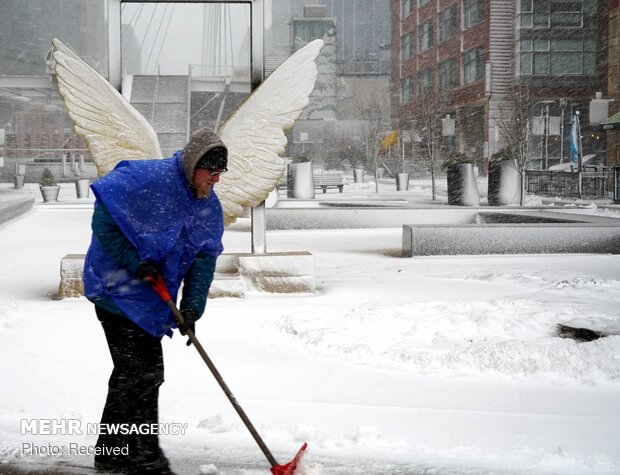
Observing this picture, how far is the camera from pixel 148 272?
3.46m

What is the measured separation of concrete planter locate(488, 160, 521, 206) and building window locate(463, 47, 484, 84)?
19.3 meters

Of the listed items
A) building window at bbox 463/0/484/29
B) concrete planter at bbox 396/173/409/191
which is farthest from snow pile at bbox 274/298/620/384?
building window at bbox 463/0/484/29

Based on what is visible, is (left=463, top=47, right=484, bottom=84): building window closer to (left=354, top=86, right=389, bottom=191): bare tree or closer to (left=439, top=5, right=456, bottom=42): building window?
(left=439, top=5, right=456, bottom=42): building window

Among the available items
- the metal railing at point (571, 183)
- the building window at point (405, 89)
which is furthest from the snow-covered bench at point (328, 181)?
the building window at point (405, 89)

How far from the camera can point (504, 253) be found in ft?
40.5

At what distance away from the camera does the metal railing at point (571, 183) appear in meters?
29.5

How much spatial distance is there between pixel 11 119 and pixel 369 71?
3319 centimetres

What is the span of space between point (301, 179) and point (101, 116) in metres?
20.3

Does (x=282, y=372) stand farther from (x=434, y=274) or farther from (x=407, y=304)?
(x=434, y=274)

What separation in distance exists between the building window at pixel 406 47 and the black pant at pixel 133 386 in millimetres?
54328

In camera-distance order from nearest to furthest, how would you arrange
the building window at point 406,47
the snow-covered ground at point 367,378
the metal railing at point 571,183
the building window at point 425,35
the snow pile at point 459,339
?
the snow-covered ground at point 367,378 < the snow pile at point 459,339 < the metal railing at point 571,183 < the building window at point 425,35 < the building window at point 406,47

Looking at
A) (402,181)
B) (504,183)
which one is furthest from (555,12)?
(504,183)

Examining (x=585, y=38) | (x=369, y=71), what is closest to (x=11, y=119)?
(x=369, y=71)

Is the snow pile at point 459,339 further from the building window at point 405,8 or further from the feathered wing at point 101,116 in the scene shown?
the building window at point 405,8
